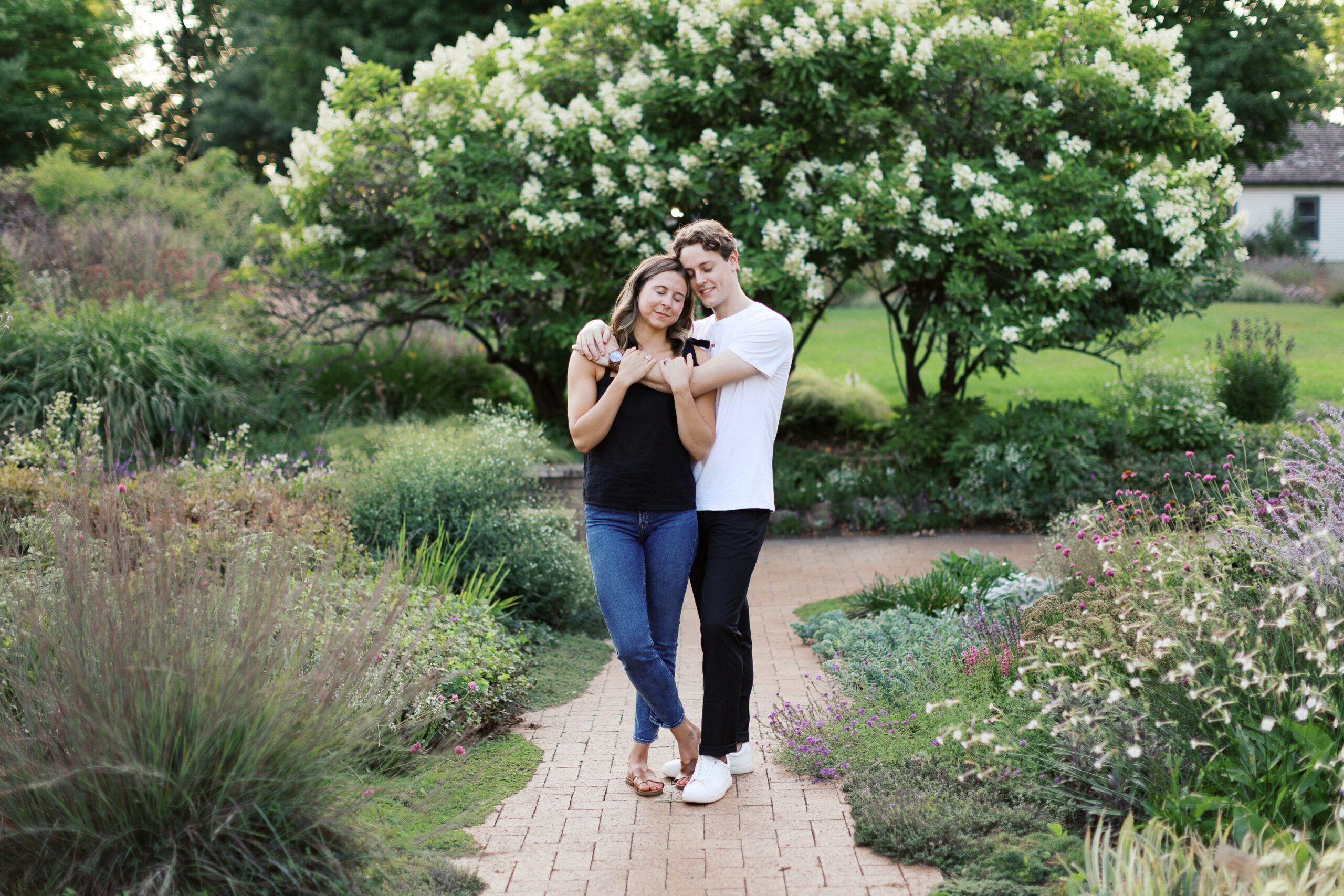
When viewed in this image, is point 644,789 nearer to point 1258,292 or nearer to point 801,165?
point 801,165

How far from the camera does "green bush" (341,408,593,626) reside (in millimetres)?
5918

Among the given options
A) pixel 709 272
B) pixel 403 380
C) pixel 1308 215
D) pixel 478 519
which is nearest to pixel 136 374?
pixel 403 380

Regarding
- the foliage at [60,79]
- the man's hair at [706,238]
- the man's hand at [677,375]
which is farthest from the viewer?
the foliage at [60,79]

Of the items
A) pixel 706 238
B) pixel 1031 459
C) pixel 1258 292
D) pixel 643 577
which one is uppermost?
pixel 706 238

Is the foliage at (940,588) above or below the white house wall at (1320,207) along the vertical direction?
below

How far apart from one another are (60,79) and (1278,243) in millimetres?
29519

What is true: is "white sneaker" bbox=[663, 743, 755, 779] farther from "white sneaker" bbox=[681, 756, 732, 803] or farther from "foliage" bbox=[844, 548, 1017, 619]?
"foliage" bbox=[844, 548, 1017, 619]

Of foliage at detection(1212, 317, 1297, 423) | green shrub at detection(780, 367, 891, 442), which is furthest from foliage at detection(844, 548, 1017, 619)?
foliage at detection(1212, 317, 1297, 423)

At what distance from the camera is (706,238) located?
359 centimetres

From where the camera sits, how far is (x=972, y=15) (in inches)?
340

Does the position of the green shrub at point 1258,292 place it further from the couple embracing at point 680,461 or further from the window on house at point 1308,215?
the couple embracing at point 680,461

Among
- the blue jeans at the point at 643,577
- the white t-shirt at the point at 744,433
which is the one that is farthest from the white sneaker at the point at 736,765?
the white t-shirt at the point at 744,433

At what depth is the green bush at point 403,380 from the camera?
30.4 ft

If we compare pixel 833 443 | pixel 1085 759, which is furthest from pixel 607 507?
pixel 833 443
